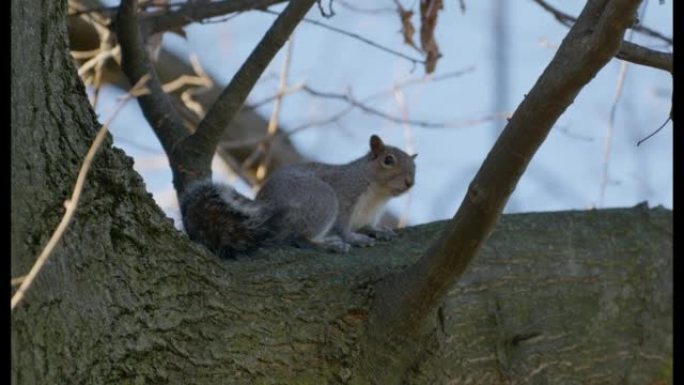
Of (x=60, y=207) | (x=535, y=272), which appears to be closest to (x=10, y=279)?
(x=60, y=207)

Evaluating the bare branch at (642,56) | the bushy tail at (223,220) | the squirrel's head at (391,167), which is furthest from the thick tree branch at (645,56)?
the squirrel's head at (391,167)

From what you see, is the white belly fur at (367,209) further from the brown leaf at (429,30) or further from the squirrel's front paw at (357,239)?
the brown leaf at (429,30)

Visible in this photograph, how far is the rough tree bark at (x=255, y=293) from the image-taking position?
2197mm

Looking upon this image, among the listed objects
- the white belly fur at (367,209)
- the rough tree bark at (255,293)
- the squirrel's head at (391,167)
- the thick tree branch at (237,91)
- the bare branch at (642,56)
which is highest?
the squirrel's head at (391,167)

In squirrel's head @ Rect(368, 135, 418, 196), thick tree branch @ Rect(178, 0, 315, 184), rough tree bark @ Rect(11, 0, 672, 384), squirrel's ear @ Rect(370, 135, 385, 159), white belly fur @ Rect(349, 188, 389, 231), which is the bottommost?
rough tree bark @ Rect(11, 0, 672, 384)

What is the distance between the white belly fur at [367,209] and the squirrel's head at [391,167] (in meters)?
0.05

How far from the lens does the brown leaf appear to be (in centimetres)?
345

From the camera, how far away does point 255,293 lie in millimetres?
2607

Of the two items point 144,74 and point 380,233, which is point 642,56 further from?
point 144,74

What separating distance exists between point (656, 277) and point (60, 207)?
1.82 metres

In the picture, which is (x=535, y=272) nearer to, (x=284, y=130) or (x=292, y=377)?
(x=292, y=377)

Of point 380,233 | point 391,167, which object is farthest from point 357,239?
point 391,167

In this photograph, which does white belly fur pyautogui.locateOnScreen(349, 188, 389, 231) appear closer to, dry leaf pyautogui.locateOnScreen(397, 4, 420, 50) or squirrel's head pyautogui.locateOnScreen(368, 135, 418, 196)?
squirrel's head pyautogui.locateOnScreen(368, 135, 418, 196)

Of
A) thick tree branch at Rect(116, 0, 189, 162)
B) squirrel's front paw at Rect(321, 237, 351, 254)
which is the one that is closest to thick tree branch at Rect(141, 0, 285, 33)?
thick tree branch at Rect(116, 0, 189, 162)
